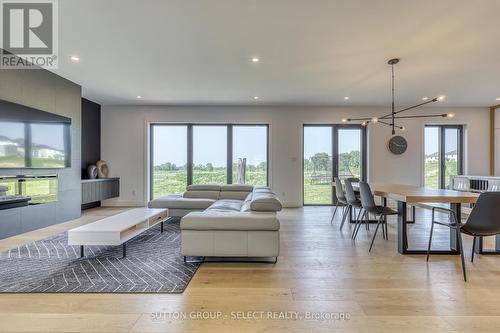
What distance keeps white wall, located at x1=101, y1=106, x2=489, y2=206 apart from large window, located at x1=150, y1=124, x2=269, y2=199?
0.79ft

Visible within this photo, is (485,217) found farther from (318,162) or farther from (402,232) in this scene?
(318,162)

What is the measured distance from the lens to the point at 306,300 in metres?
2.09

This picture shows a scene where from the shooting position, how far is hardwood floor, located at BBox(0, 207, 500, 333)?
1.77 metres

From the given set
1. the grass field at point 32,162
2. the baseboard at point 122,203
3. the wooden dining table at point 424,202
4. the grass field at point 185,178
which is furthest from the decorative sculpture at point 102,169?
the wooden dining table at point 424,202

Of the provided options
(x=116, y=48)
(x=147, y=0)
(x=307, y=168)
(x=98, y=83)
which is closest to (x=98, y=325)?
(x=147, y=0)

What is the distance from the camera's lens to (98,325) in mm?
1763

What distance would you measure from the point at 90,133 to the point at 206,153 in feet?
9.76

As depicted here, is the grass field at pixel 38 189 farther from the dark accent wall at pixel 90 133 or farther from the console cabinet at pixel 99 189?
the dark accent wall at pixel 90 133

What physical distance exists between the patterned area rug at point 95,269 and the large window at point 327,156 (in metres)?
4.45

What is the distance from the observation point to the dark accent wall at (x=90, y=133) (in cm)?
631

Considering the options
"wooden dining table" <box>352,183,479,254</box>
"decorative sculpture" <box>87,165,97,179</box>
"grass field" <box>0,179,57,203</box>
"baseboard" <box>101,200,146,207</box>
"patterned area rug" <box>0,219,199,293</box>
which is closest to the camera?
"patterned area rug" <box>0,219,199,293</box>

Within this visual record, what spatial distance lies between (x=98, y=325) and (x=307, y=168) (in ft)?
19.7

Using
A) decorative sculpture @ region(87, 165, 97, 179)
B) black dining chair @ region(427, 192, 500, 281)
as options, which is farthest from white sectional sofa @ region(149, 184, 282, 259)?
decorative sculpture @ region(87, 165, 97, 179)

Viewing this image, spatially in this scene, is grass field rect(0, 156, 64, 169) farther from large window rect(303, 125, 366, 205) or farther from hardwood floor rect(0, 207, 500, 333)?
large window rect(303, 125, 366, 205)
